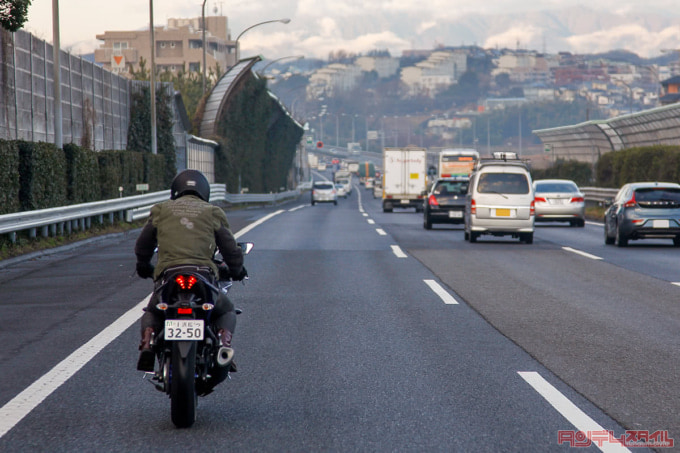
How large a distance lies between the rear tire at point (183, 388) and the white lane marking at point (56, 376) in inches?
39.4

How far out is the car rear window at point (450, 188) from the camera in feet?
94.2

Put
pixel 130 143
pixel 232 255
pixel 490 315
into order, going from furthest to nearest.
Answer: pixel 130 143
pixel 490 315
pixel 232 255

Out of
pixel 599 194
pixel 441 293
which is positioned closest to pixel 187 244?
pixel 441 293

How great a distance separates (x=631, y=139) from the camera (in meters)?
50.2

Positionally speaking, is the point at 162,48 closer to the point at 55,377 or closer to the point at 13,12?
the point at 13,12

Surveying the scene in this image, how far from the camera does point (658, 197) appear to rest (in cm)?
2150

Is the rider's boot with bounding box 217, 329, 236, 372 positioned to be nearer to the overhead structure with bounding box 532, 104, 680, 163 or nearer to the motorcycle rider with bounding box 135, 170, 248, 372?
the motorcycle rider with bounding box 135, 170, 248, 372

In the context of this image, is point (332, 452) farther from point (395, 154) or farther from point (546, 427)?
point (395, 154)

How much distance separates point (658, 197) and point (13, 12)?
1382 centimetres

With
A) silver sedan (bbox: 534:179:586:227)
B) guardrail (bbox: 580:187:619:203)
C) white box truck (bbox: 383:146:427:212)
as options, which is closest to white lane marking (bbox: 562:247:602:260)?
silver sedan (bbox: 534:179:586:227)

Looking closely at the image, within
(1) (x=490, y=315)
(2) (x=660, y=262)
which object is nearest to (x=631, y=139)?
(2) (x=660, y=262)

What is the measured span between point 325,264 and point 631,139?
3704 centimetres

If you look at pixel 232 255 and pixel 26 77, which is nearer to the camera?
pixel 232 255

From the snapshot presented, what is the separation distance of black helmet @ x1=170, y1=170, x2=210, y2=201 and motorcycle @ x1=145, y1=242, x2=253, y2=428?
555mm
